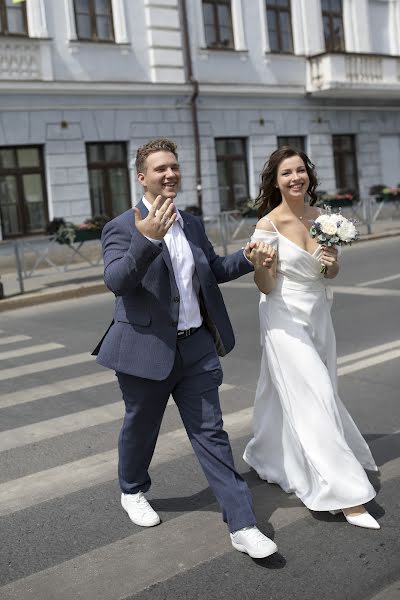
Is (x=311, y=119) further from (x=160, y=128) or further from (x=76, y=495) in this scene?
(x=76, y=495)

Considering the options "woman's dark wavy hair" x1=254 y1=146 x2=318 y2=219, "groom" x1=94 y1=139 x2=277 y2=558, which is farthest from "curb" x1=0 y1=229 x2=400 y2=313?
"groom" x1=94 y1=139 x2=277 y2=558

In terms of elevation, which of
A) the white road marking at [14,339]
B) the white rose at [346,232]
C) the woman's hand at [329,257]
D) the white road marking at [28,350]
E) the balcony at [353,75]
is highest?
the balcony at [353,75]

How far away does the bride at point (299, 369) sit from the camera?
392 centimetres

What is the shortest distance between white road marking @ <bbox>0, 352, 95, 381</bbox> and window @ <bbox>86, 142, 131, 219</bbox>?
1117 centimetres

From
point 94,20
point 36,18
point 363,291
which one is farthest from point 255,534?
point 94,20

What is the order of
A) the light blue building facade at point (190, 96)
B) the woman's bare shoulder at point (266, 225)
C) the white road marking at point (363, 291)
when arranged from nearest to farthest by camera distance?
the woman's bare shoulder at point (266, 225)
the white road marking at point (363, 291)
the light blue building facade at point (190, 96)

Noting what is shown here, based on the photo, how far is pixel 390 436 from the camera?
5.32 meters

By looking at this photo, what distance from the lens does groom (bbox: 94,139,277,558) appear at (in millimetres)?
3637

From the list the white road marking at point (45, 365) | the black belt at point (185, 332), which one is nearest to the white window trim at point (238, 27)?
the white road marking at point (45, 365)

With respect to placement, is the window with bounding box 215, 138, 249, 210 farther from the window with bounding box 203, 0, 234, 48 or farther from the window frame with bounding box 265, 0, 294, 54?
the window frame with bounding box 265, 0, 294, 54

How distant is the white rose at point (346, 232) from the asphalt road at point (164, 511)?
139cm

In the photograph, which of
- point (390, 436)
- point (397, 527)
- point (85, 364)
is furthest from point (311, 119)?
point (397, 527)

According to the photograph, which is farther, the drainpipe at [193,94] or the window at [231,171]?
the window at [231,171]

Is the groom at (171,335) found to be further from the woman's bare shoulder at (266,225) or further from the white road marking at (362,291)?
the white road marking at (362,291)
